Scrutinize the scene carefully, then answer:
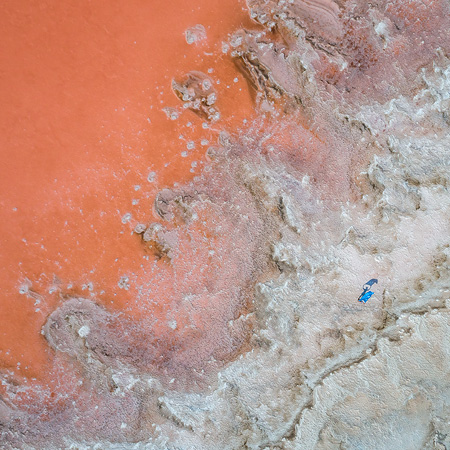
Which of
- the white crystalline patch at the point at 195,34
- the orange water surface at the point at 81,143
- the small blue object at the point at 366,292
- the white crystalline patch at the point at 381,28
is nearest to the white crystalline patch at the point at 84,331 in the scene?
the orange water surface at the point at 81,143

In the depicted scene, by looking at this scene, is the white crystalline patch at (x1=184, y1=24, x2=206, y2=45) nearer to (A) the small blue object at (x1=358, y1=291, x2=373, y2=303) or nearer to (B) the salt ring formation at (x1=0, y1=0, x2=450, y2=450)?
(B) the salt ring formation at (x1=0, y1=0, x2=450, y2=450)

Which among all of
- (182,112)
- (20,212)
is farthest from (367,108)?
(20,212)

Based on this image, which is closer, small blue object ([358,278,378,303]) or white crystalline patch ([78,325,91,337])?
small blue object ([358,278,378,303])

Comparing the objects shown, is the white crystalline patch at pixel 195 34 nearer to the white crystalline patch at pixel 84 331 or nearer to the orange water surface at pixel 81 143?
the orange water surface at pixel 81 143

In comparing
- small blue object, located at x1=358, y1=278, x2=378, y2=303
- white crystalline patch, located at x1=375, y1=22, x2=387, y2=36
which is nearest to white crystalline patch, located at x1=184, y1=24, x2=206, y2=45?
white crystalline patch, located at x1=375, y1=22, x2=387, y2=36

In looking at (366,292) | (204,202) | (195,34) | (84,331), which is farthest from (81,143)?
(366,292)

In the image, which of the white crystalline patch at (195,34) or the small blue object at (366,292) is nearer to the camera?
the small blue object at (366,292)

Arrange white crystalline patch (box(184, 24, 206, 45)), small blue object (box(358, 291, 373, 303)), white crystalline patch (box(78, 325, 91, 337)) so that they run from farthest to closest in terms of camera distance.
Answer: white crystalline patch (box(184, 24, 206, 45)) → white crystalline patch (box(78, 325, 91, 337)) → small blue object (box(358, 291, 373, 303))

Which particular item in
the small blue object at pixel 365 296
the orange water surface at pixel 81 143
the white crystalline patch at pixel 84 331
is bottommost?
the small blue object at pixel 365 296
